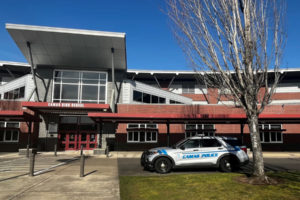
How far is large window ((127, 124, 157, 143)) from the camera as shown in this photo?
78.5ft

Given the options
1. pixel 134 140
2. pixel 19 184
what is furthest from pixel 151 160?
pixel 134 140

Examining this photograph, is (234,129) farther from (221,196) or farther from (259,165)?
(221,196)

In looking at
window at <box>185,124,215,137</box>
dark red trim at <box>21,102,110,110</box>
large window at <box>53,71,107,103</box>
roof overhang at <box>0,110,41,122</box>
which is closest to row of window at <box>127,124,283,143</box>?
window at <box>185,124,215,137</box>

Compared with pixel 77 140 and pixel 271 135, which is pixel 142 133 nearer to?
pixel 77 140

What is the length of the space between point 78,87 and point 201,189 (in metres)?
20.7

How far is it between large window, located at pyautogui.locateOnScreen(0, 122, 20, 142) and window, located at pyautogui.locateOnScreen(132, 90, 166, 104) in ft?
41.4

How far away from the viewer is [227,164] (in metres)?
10.3

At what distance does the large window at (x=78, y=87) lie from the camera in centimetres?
2467

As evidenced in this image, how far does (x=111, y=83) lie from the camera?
25812 millimetres

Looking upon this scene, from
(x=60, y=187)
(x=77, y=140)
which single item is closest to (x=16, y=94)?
(x=77, y=140)

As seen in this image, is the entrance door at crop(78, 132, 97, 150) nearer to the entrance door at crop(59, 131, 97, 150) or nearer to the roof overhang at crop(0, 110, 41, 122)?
the entrance door at crop(59, 131, 97, 150)

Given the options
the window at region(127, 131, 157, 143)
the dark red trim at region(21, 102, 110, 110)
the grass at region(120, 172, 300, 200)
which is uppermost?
the dark red trim at region(21, 102, 110, 110)

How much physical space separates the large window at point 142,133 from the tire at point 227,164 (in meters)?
14.1

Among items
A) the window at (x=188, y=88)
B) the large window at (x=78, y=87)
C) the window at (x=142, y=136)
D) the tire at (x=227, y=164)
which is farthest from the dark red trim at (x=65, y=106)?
the window at (x=188, y=88)
